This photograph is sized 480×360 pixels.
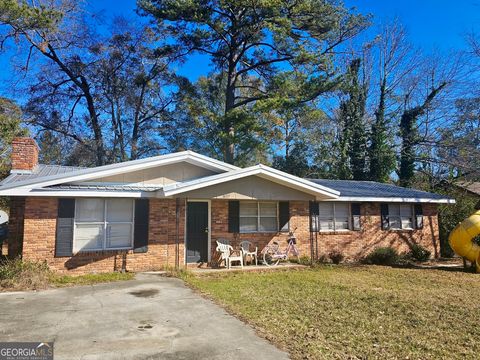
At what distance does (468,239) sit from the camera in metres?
12.3

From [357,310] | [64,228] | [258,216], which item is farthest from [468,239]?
[64,228]

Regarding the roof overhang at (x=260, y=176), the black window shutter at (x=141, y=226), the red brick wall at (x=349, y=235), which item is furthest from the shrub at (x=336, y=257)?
the black window shutter at (x=141, y=226)

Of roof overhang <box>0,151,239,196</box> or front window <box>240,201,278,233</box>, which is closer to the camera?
roof overhang <box>0,151,239,196</box>

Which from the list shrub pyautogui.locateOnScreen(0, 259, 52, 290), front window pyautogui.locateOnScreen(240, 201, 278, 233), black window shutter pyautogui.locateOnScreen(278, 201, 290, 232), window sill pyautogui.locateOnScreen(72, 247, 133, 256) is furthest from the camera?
black window shutter pyautogui.locateOnScreen(278, 201, 290, 232)

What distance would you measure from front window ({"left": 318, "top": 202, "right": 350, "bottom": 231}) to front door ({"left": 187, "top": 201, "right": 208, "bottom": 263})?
481 cm

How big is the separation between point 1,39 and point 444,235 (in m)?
25.3

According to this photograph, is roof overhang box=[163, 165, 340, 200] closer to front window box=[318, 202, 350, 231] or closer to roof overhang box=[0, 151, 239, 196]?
roof overhang box=[0, 151, 239, 196]

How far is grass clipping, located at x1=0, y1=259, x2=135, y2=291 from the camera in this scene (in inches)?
333

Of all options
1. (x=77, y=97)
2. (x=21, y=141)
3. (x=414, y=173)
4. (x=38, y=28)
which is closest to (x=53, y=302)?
(x=21, y=141)

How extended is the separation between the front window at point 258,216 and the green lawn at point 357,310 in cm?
200

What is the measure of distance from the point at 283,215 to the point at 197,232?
3.31 m

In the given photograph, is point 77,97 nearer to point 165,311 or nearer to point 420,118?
point 165,311

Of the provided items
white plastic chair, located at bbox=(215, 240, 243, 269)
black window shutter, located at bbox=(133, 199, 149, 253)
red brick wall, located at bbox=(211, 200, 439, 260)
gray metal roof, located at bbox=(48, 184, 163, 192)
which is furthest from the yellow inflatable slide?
black window shutter, located at bbox=(133, 199, 149, 253)

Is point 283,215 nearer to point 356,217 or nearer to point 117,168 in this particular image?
point 356,217
